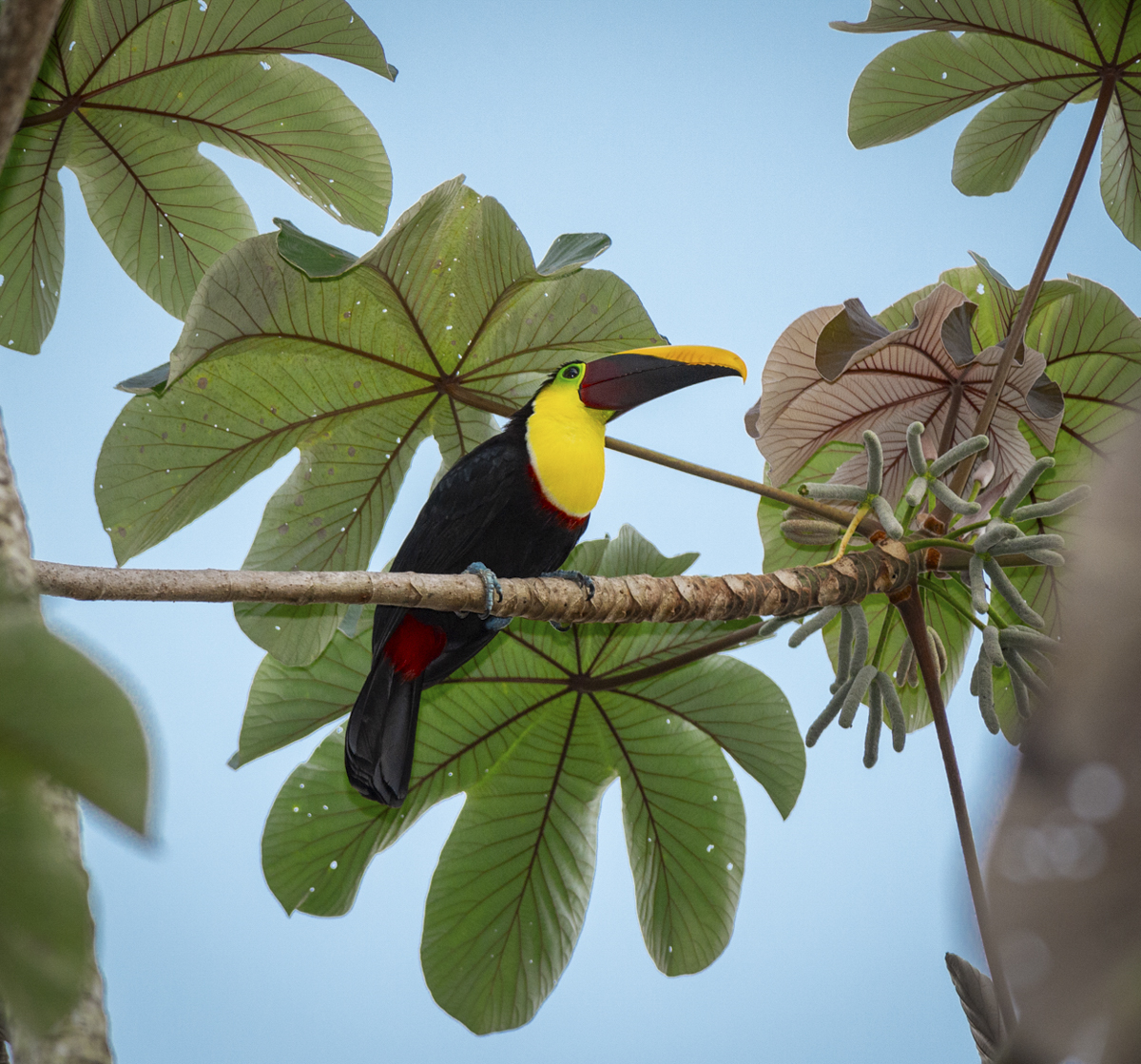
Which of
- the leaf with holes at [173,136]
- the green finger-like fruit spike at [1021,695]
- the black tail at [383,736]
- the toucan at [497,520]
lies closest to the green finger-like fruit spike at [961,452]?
the green finger-like fruit spike at [1021,695]

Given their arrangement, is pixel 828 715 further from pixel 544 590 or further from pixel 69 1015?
pixel 69 1015

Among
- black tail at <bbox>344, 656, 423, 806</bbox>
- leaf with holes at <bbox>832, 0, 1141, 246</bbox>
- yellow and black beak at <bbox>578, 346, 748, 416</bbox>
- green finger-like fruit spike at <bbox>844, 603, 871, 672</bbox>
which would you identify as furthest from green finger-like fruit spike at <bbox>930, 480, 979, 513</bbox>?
black tail at <bbox>344, 656, 423, 806</bbox>

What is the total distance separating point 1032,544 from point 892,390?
0.54 meters

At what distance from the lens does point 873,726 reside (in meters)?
1.61

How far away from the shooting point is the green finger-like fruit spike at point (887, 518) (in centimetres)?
163

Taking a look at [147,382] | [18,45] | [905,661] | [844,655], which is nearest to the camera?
[18,45]

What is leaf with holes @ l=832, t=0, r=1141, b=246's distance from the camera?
1.86 metres

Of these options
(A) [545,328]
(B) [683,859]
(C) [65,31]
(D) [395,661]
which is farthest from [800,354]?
(C) [65,31]

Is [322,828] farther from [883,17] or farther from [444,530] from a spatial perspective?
[883,17]

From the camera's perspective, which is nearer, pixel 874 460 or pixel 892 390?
pixel 874 460

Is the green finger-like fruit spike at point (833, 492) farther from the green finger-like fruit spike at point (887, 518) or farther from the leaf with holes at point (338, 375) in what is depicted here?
the leaf with holes at point (338, 375)

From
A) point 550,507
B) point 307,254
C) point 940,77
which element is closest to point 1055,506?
point 550,507

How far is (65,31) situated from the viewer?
5.74ft

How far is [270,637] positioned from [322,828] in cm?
45
